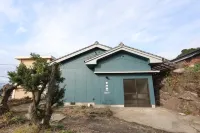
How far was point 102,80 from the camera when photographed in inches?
504

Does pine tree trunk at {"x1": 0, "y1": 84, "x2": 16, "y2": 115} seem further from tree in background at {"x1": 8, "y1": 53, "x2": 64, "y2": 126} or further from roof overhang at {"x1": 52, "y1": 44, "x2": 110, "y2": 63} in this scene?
roof overhang at {"x1": 52, "y1": 44, "x2": 110, "y2": 63}

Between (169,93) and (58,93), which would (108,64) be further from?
(58,93)

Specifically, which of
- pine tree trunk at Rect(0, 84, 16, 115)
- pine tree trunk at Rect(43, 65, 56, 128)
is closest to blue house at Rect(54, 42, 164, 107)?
pine tree trunk at Rect(0, 84, 16, 115)

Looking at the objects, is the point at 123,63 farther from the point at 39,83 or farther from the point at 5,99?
the point at 5,99

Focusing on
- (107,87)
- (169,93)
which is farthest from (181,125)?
(107,87)

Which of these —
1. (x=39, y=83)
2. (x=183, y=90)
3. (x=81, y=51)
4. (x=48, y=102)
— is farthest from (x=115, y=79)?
(x=48, y=102)

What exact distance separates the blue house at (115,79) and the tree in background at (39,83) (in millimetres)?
6209

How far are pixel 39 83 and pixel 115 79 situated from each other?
7.66 meters

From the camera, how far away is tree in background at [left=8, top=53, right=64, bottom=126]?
5633mm

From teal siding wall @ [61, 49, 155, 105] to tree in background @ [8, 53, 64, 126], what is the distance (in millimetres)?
6650

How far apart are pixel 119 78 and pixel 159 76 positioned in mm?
3792

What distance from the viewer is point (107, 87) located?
12.6m

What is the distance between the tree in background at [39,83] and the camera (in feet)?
18.5

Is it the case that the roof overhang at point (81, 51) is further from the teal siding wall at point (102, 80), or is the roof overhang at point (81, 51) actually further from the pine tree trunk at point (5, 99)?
the pine tree trunk at point (5, 99)
